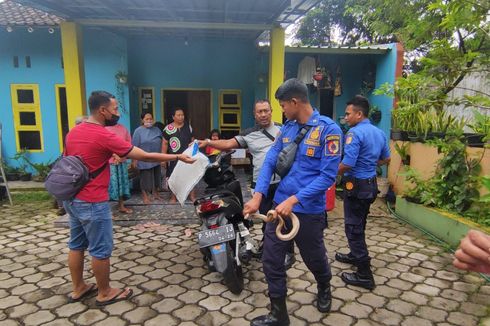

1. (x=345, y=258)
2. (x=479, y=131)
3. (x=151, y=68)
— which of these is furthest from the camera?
(x=151, y=68)

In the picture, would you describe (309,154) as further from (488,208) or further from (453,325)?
(488,208)

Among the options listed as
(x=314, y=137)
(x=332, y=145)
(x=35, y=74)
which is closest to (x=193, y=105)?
(x=35, y=74)

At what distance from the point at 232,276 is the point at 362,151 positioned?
1.70 metres

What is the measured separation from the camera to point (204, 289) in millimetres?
3314

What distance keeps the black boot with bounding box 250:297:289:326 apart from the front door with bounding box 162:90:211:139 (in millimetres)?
6960

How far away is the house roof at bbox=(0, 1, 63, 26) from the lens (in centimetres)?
731

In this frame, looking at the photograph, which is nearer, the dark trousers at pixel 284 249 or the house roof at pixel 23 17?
the dark trousers at pixel 284 249

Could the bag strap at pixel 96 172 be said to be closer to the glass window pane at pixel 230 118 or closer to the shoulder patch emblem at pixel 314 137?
the shoulder patch emblem at pixel 314 137

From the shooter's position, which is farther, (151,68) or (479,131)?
(151,68)

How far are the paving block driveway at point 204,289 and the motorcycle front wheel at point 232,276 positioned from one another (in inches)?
3.5

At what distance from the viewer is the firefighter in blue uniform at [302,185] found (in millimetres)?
2463

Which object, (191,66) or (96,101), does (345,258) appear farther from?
(191,66)

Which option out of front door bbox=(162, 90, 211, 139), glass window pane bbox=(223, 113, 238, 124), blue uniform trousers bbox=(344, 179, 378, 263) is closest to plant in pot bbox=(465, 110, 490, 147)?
blue uniform trousers bbox=(344, 179, 378, 263)

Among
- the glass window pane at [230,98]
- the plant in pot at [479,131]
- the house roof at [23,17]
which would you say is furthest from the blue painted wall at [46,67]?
the plant in pot at [479,131]
